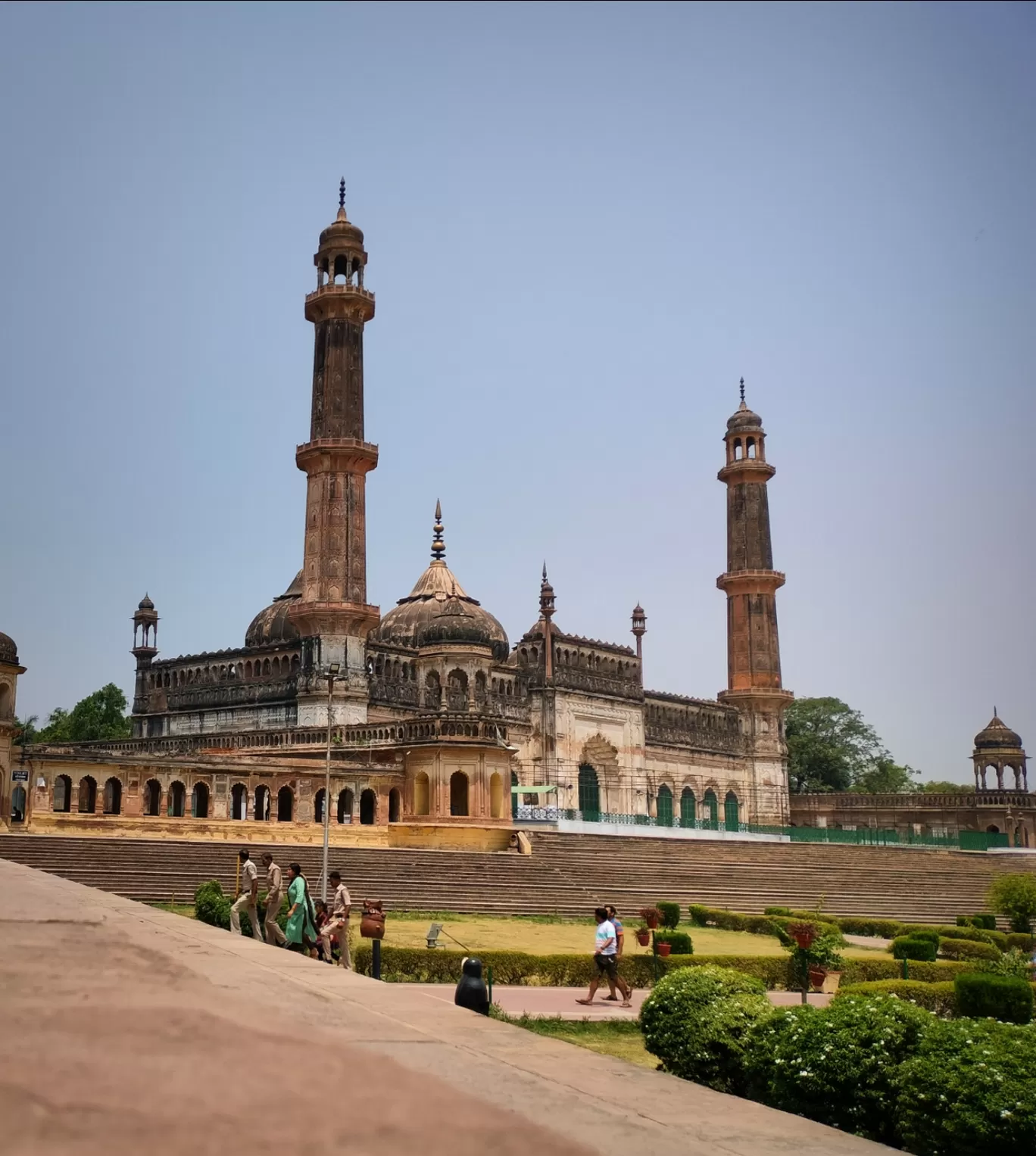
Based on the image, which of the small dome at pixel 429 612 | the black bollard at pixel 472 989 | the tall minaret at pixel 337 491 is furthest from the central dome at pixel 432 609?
the black bollard at pixel 472 989

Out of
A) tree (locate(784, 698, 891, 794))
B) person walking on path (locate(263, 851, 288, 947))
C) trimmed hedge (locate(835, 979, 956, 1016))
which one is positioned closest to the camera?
person walking on path (locate(263, 851, 288, 947))

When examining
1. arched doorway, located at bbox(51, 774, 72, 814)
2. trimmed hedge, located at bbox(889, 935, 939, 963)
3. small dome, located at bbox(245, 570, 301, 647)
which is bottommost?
trimmed hedge, located at bbox(889, 935, 939, 963)

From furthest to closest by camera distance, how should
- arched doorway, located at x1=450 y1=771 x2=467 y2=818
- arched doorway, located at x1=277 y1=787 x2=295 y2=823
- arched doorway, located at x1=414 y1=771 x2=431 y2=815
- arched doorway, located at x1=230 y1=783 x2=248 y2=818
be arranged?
arched doorway, located at x1=414 y1=771 x2=431 y2=815
arched doorway, located at x1=450 y1=771 x2=467 y2=818
arched doorway, located at x1=277 y1=787 x2=295 y2=823
arched doorway, located at x1=230 y1=783 x2=248 y2=818

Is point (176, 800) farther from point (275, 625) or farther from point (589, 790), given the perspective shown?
point (589, 790)

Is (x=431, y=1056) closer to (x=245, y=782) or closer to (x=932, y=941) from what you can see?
(x=932, y=941)

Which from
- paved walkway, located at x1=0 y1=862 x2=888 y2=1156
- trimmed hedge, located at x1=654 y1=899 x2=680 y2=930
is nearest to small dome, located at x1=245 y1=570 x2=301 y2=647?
trimmed hedge, located at x1=654 y1=899 x2=680 y2=930

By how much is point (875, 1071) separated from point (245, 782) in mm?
27824

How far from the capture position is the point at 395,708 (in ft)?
141

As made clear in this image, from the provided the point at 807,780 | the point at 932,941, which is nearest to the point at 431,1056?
the point at 932,941

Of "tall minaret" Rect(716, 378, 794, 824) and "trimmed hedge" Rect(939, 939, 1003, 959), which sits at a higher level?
"tall minaret" Rect(716, 378, 794, 824)

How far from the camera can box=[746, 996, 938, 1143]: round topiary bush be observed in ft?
25.0

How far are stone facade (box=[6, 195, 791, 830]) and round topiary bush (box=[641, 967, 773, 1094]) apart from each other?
563 inches

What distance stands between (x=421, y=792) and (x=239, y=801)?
4887 millimetres

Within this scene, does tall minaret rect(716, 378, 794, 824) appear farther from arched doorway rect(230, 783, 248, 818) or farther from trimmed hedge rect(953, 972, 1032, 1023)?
trimmed hedge rect(953, 972, 1032, 1023)
